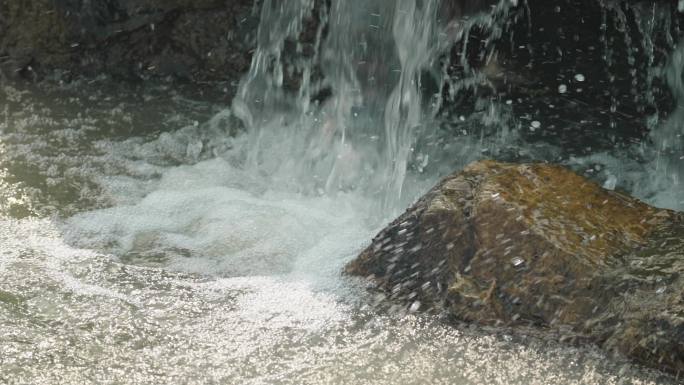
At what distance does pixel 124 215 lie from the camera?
4.63 m

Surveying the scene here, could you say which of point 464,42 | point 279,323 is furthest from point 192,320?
point 464,42

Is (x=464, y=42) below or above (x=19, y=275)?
above

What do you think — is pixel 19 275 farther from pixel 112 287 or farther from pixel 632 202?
pixel 632 202

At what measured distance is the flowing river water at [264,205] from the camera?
3.44m

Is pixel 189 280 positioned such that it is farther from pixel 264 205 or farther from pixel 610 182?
pixel 610 182

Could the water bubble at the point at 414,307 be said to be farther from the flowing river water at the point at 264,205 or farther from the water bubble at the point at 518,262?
the water bubble at the point at 518,262

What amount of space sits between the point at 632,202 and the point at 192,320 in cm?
191

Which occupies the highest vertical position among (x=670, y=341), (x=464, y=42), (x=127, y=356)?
(x=464, y=42)

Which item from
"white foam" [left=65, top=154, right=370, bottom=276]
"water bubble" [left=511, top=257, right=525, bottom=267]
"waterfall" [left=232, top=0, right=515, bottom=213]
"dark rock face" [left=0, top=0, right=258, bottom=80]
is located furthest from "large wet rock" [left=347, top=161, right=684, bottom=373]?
"dark rock face" [left=0, top=0, right=258, bottom=80]

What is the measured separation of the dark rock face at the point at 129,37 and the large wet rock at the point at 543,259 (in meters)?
2.58

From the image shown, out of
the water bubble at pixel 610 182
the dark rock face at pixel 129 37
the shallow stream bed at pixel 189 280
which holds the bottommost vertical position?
the shallow stream bed at pixel 189 280

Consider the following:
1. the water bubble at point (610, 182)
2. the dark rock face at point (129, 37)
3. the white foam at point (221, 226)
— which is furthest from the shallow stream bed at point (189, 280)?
the water bubble at point (610, 182)

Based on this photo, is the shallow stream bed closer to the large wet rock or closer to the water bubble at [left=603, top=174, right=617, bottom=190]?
the large wet rock

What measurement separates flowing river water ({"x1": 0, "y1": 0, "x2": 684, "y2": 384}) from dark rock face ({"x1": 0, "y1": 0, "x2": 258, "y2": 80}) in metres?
0.17
